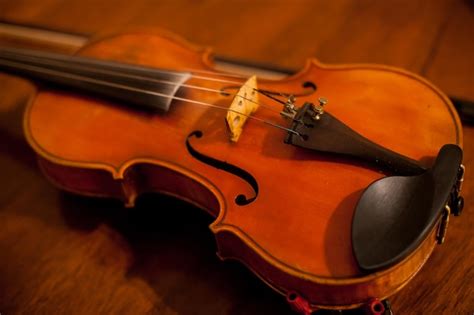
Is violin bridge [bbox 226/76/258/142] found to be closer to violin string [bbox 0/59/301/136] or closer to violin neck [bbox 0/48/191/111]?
violin string [bbox 0/59/301/136]

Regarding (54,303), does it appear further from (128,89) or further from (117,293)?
(128,89)

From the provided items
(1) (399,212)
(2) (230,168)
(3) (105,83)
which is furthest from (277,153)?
(3) (105,83)

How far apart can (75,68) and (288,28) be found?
0.81 m

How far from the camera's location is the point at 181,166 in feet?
3.17

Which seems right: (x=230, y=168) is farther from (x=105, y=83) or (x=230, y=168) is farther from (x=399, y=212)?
(x=105, y=83)

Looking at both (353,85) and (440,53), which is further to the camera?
(440,53)

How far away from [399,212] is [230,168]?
0.38 m

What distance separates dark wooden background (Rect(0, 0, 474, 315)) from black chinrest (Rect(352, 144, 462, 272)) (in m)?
0.28

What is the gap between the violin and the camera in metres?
0.72

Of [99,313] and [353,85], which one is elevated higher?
[353,85]

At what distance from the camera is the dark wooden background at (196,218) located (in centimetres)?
96

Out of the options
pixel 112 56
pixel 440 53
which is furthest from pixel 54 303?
pixel 440 53

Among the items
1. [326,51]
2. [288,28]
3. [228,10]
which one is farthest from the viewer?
[228,10]

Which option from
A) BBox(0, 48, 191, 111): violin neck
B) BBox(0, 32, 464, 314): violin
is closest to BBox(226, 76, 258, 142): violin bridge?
BBox(0, 32, 464, 314): violin
